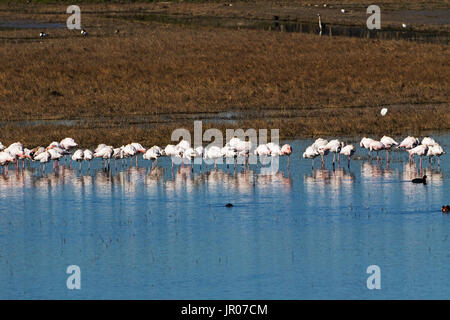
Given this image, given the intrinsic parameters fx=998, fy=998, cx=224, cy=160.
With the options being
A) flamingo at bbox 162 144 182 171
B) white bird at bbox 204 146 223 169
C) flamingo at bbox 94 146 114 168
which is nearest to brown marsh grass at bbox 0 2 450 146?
flamingo at bbox 94 146 114 168

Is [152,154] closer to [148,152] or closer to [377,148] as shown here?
[148,152]

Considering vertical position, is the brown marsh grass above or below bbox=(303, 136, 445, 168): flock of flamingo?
above

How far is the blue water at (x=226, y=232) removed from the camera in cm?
1927

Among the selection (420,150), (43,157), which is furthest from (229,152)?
(420,150)

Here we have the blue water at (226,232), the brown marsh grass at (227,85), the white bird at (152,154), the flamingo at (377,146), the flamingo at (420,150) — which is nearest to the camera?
the blue water at (226,232)

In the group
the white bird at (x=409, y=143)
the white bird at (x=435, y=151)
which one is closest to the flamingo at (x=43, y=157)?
the white bird at (x=409, y=143)

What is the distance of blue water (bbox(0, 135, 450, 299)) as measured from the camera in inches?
758

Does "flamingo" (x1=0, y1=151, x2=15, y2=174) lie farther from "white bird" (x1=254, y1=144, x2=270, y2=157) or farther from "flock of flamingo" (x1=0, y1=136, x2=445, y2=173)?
"white bird" (x1=254, y1=144, x2=270, y2=157)

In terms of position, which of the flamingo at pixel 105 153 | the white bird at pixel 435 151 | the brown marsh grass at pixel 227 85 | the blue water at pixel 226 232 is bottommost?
the blue water at pixel 226 232

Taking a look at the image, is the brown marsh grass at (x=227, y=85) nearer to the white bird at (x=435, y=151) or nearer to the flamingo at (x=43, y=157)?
the flamingo at (x=43, y=157)

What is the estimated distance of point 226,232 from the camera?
23266mm

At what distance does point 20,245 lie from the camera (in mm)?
22719

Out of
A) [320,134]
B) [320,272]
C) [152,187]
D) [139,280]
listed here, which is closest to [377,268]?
[320,272]
